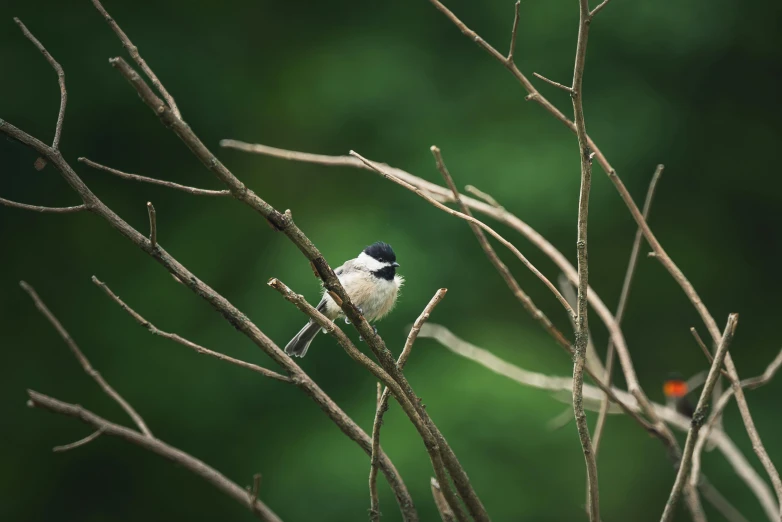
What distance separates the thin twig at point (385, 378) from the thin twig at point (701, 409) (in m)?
0.32

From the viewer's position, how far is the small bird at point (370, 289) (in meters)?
2.96

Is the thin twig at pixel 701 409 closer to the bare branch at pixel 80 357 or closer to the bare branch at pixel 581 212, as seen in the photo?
the bare branch at pixel 581 212

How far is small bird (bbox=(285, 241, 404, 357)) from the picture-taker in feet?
9.73

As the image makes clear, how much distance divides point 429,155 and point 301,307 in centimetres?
427

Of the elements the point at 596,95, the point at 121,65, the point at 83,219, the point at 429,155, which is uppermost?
the point at 596,95

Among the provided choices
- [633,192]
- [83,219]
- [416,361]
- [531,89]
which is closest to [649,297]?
[633,192]

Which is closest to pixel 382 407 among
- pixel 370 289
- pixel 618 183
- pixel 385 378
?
pixel 385 378

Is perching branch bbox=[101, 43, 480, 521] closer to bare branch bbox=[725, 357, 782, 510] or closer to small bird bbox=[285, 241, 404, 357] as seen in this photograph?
bare branch bbox=[725, 357, 782, 510]

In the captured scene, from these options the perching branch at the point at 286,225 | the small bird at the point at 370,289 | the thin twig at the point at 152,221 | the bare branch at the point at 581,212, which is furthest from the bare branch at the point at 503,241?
the small bird at the point at 370,289

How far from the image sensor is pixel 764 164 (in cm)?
596

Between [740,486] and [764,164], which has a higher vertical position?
[764,164]

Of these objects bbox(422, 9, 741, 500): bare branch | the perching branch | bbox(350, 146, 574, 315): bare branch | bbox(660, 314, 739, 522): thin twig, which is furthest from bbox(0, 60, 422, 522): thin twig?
bbox(422, 9, 741, 500): bare branch

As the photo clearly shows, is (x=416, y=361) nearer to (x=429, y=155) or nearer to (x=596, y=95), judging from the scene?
(x=429, y=155)

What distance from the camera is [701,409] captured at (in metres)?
1.15
